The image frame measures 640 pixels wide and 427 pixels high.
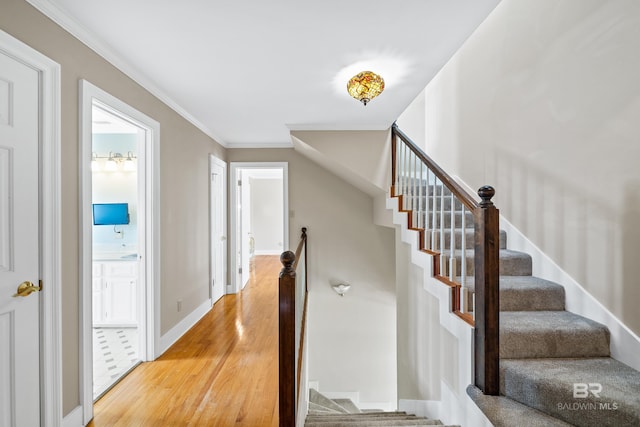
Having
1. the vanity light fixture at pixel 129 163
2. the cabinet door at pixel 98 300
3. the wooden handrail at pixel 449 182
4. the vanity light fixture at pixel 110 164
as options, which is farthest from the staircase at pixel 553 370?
the vanity light fixture at pixel 110 164

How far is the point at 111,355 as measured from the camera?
3271 mm

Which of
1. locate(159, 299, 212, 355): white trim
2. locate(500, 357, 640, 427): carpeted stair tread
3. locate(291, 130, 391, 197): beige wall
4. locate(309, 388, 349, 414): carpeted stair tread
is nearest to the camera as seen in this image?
locate(500, 357, 640, 427): carpeted stair tread

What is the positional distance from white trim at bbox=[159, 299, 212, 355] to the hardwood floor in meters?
0.06

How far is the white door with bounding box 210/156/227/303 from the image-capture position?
4780mm

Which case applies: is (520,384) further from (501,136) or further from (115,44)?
(115,44)

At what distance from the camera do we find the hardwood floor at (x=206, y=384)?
219cm

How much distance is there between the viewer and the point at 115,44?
2.20 metres

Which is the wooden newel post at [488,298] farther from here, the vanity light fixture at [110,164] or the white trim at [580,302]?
the vanity light fixture at [110,164]

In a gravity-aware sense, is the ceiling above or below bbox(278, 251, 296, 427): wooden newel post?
above

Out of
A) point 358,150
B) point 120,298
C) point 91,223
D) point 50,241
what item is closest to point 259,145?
point 358,150

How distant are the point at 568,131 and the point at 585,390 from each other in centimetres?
167

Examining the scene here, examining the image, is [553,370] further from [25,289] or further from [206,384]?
[25,289]

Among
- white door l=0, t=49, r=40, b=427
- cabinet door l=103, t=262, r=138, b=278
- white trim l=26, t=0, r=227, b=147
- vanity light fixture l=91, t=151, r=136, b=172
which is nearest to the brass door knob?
white door l=0, t=49, r=40, b=427

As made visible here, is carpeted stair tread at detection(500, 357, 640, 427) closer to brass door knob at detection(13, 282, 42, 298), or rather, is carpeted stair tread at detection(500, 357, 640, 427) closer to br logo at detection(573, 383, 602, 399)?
br logo at detection(573, 383, 602, 399)
